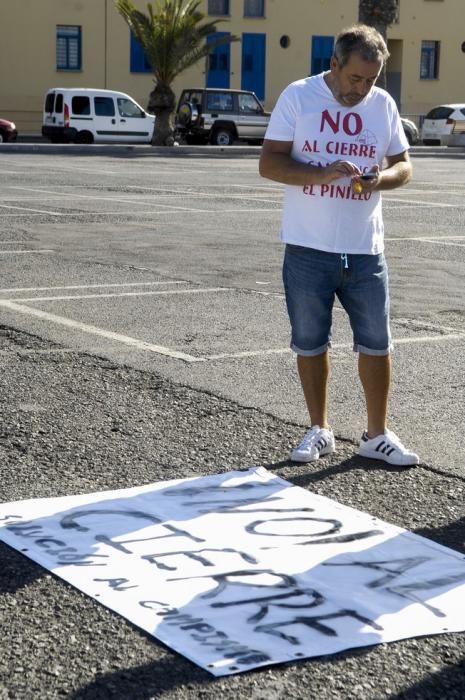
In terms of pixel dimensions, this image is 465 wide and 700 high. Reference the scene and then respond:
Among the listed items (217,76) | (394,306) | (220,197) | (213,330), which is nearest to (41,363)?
(213,330)

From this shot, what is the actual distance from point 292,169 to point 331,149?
0.60ft

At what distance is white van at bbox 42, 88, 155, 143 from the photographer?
3962 centimetres

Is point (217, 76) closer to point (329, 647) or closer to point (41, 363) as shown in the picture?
point (41, 363)

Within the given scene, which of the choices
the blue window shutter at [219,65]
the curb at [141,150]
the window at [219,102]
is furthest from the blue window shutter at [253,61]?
the curb at [141,150]

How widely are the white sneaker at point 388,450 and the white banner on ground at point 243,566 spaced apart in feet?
1.67

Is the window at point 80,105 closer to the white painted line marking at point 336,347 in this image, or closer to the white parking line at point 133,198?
the white parking line at point 133,198

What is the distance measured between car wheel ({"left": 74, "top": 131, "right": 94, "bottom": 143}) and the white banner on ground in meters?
36.0

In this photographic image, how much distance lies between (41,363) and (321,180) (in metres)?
2.71

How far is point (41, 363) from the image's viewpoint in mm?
7348

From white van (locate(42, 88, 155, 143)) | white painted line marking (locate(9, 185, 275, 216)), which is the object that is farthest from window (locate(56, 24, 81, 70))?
white painted line marking (locate(9, 185, 275, 216))

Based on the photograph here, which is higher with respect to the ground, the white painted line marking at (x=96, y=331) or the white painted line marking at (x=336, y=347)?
the white painted line marking at (x=336, y=347)

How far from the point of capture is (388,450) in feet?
17.8

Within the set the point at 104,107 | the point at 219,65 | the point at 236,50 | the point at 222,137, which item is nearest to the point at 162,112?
the point at 104,107

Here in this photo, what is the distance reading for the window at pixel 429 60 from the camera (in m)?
54.3
